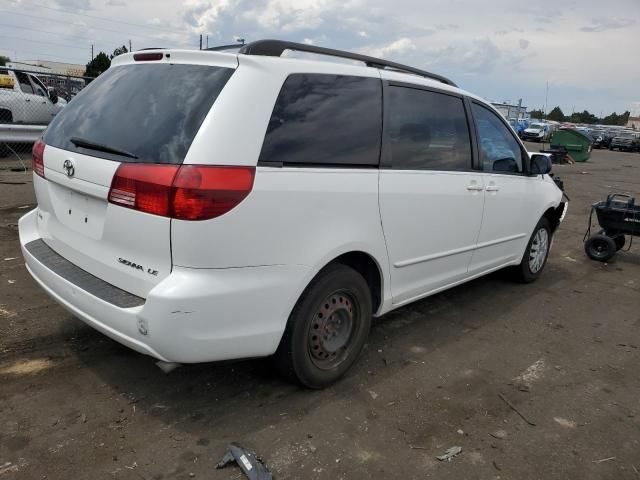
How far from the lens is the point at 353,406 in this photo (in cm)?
314

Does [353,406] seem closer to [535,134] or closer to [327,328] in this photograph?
[327,328]

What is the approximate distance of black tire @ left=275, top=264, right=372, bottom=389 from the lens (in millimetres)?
2984

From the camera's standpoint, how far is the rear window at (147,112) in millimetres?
2598

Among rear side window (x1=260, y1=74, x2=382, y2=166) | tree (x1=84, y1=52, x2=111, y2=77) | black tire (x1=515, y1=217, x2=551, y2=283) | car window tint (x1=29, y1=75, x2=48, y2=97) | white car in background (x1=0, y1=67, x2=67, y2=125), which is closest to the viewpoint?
rear side window (x1=260, y1=74, x2=382, y2=166)

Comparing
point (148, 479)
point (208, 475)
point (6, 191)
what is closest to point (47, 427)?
point (148, 479)

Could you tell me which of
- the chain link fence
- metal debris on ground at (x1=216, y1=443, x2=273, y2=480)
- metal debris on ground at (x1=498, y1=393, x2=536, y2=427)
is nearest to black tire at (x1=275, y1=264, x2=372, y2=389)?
metal debris on ground at (x1=216, y1=443, x2=273, y2=480)

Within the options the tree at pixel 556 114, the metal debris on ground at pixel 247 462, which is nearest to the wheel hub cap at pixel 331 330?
the metal debris on ground at pixel 247 462

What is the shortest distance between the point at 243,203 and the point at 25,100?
13329mm

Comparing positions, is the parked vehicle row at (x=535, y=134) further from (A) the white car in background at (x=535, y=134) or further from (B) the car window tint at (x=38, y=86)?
(B) the car window tint at (x=38, y=86)

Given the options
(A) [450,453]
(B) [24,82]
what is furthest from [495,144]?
(B) [24,82]

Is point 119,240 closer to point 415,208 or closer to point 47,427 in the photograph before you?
point 47,427

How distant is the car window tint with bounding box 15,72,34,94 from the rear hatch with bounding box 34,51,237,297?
1222cm

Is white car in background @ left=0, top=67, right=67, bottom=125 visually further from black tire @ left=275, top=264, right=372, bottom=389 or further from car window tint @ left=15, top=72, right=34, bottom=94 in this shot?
black tire @ left=275, top=264, right=372, bottom=389

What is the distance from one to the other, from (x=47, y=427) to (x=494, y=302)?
388 cm
